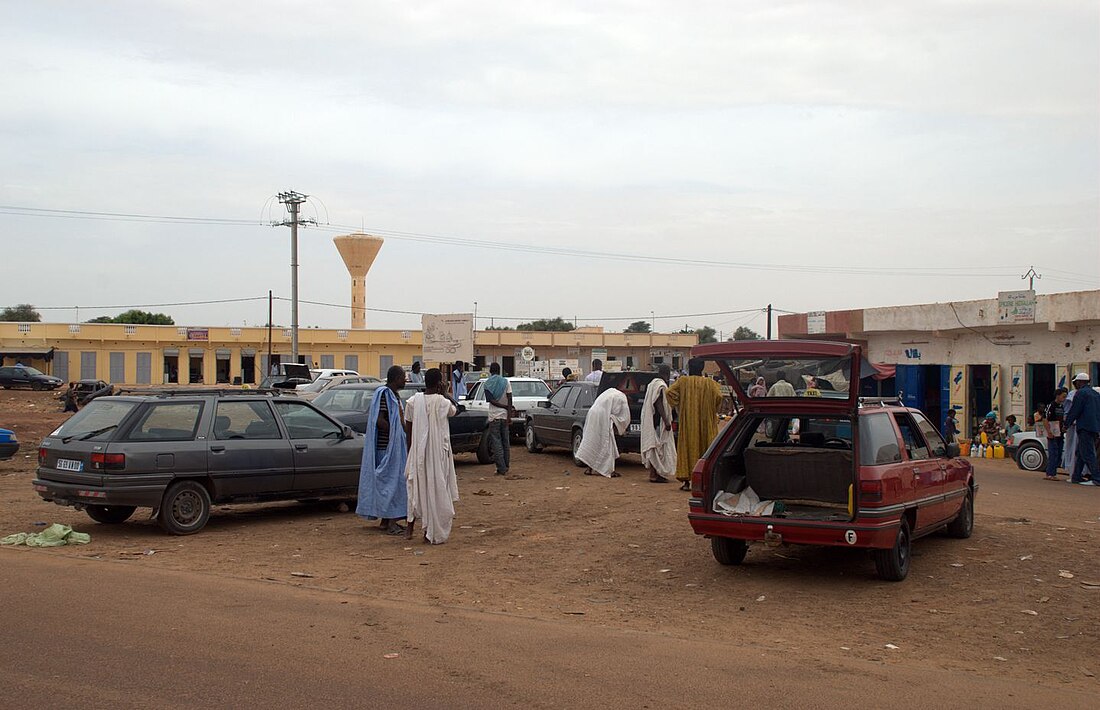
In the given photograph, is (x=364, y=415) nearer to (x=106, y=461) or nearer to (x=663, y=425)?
(x=663, y=425)

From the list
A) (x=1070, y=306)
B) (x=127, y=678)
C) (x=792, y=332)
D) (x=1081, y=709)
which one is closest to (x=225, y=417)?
(x=127, y=678)

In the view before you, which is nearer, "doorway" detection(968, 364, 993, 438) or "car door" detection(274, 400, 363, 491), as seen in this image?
"car door" detection(274, 400, 363, 491)

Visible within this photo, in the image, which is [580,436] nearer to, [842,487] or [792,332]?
[842,487]

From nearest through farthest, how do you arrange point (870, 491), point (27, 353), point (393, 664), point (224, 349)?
point (393, 664) → point (870, 491) → point (27, 353) → point (224, 349)

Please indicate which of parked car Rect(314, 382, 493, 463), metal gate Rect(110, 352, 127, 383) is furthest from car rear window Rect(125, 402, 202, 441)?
metal gate Rect(110, 352, 127, 383)

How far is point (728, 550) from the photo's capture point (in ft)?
28.9

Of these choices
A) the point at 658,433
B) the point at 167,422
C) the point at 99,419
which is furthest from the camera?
the point at 658,433

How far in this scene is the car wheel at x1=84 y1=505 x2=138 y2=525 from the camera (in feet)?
36.2

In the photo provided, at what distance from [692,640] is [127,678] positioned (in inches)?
137

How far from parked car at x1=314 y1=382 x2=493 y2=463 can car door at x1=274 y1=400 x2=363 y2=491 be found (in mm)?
3164

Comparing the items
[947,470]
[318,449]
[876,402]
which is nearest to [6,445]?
[318,449]

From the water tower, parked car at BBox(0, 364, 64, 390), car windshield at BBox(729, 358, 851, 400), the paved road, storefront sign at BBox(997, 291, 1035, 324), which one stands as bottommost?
parked car at BBox(0, 364, 64, 390)

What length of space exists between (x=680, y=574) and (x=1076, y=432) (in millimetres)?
10660

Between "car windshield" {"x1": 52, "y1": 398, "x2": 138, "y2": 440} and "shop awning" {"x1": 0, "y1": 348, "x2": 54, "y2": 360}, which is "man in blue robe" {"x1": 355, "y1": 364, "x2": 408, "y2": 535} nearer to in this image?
"car windshield" {"x1": 52, "y1": 398, "x2": 138, "y2": 440}
